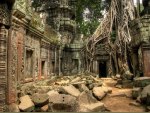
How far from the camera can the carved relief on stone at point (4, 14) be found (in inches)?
233

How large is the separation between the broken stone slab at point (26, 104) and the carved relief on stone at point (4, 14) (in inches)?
103

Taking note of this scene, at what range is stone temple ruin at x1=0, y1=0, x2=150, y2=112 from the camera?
249 inches

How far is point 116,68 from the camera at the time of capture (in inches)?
686

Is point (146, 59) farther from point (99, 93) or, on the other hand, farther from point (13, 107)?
point (13, 107)

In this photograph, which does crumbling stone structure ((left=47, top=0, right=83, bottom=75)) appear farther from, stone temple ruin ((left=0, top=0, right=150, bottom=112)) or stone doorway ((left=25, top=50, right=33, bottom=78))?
stone doorway ((left=25, top=50, right=33, bottom=78))

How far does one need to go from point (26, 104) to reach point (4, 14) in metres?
2.94

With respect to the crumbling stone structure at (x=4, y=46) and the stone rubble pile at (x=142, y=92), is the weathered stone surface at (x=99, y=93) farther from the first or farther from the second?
the crumbling stone structure at (x=4, y=46)

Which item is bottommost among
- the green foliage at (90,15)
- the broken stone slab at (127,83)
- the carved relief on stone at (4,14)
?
the broken stone slab at (127,83)

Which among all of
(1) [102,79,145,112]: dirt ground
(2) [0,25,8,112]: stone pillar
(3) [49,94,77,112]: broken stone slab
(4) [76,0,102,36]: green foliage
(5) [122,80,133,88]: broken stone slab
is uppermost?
(4) [76,0,102,36]: green foliage

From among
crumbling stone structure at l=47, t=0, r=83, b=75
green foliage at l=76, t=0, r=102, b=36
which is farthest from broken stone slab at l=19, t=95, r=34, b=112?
green foliage at l=76, t=0, r=102, b=36

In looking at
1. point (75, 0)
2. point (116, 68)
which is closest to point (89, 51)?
point (116, 68)

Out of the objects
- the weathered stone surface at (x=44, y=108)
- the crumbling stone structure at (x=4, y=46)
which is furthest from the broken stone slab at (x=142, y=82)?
the crumbling stone structure at (x=4, y=46)

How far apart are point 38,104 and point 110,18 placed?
1190 cm

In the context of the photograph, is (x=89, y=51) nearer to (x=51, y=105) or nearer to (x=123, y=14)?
(x=123, y=14)
